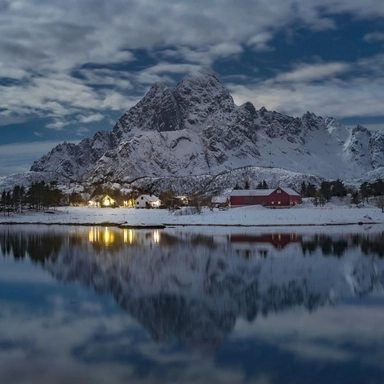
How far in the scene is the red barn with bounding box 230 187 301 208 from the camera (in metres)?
136

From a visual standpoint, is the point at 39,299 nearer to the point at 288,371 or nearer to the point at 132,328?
the point at 132,328

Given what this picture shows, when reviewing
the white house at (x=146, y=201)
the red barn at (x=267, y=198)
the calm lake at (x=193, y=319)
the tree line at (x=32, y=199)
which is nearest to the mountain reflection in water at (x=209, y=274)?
the calm lake at (x=193, y=319)

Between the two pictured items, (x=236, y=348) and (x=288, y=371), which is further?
(x=236, y=348)

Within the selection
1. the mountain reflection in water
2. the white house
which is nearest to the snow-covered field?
the mountain reflection in water

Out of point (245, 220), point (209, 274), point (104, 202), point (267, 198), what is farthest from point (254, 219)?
point (104, 202)

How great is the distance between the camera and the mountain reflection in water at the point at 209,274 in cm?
2158

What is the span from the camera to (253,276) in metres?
31.4

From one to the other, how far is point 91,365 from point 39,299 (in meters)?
11.3

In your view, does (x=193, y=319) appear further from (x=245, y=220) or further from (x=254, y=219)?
(x=254, y=219)

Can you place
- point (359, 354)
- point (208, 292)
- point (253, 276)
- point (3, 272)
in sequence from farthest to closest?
point (3, 272) < point (253, 276) < point (208, 292) < point (359, 354)

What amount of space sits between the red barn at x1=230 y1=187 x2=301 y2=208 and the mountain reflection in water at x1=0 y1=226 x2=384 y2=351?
80309 millimetres

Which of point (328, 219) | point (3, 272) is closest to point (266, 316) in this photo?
point (3, 272)

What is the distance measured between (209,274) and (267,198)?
10907 centimetres

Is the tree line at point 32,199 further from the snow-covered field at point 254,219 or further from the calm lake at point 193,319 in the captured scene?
the calm lake at point 193,319
